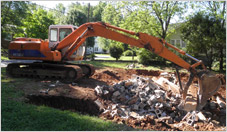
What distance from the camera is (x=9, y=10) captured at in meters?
15.6

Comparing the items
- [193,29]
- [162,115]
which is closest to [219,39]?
[193,29]

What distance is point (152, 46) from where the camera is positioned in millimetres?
8039

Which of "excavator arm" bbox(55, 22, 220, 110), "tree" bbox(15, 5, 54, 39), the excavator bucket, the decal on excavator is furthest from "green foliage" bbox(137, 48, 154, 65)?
the excavator bucket

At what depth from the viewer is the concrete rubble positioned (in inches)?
269

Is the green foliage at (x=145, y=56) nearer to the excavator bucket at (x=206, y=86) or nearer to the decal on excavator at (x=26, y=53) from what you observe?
the decal on excavator at (x=26, y=53)

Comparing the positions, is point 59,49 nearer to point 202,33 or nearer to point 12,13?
point 12,13

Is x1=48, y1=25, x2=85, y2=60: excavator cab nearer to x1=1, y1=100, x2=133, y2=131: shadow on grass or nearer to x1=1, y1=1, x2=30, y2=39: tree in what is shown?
x1=1, y1=100, x2=133, y2=131: shadow on grass

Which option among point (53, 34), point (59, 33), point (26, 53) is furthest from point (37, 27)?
point (26, 53)

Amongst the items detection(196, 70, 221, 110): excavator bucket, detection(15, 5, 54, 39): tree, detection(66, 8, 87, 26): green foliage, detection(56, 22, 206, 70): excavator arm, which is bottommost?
detection(196, 70, 221, 110): excavator bucket

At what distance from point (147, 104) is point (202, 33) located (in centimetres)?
1255

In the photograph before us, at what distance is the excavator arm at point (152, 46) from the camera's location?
7.46 metres

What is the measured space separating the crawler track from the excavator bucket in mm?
5412

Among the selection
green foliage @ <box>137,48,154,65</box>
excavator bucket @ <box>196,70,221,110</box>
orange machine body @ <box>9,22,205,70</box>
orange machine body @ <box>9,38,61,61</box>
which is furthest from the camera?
green foliage @ <box>137,48,154,65</box>

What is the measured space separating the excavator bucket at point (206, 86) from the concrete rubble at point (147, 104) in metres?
0.50
